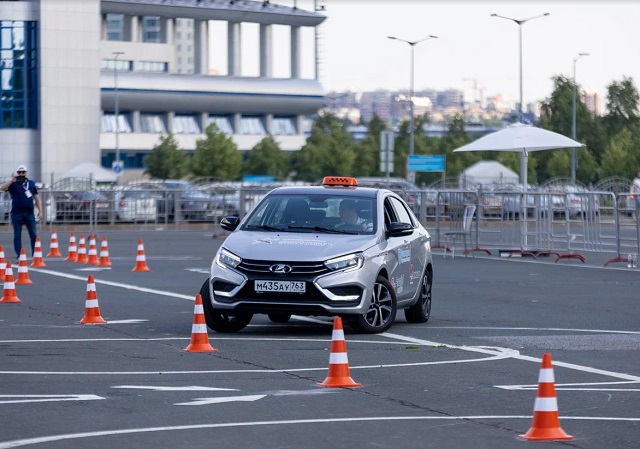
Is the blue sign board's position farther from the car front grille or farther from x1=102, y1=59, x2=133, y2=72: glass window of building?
the car front grille

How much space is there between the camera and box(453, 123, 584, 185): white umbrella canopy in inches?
1264

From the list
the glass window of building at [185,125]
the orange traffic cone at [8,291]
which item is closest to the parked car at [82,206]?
the orange traffic cone at [8,291]

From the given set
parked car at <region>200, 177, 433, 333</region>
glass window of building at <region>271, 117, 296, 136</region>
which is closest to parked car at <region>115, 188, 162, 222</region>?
parked car at <region>200, 177, 433, 333</region>

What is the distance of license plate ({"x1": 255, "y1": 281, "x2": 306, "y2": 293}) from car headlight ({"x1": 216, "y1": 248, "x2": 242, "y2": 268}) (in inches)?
15.9

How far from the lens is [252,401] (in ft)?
32.1

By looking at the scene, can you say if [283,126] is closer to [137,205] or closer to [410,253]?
[137,205]

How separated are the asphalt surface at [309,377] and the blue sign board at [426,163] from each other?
5438 cm

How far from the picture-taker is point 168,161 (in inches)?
3807

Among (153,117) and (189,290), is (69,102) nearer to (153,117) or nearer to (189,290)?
(153,117)

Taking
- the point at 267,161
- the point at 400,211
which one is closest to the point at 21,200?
the point at 400,211

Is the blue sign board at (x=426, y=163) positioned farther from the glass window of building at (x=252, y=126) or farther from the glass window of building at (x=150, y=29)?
the glass window of building at (x=150, y=29)

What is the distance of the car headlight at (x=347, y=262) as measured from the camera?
46.3ft

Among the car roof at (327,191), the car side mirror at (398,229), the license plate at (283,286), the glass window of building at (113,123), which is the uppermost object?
the glass window of building at (113,123)

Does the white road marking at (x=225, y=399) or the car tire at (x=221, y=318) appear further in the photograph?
the car tire at (x=221, y=318)
